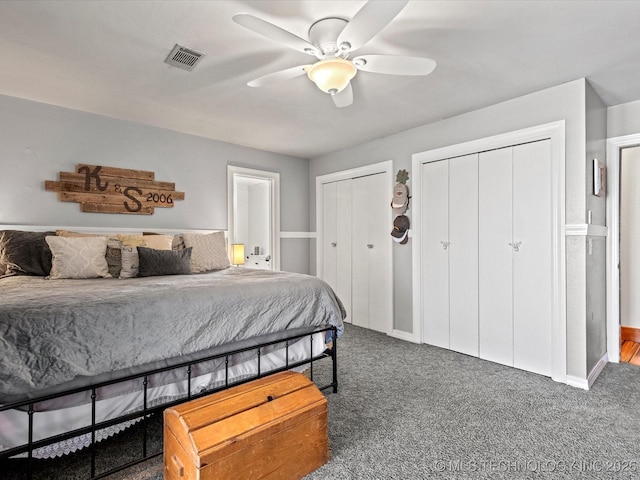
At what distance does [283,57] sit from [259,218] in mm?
4038

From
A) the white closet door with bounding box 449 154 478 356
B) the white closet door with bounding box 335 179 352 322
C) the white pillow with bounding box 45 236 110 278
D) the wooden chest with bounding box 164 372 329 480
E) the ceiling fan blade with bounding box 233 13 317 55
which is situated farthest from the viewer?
the white closet door with bounding box 335 179 352 322

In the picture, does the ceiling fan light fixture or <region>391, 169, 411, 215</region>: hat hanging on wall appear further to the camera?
<region>391, 169, 411, 215</region>: hat hanging on wall

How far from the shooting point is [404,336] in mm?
3816

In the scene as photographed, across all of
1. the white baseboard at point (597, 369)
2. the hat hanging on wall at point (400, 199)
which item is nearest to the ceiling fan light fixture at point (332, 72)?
the hat hanging on wall at point (400, 199)

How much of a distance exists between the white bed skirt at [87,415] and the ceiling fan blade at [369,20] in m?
1.86

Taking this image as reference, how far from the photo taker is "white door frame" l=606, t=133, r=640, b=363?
3086 millimetres

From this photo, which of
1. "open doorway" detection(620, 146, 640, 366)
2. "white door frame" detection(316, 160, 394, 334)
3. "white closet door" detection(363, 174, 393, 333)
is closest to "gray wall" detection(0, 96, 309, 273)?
"white door frame" detection(316, 160, 394, 334)

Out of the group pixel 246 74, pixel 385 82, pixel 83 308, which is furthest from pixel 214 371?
pixel 385 82

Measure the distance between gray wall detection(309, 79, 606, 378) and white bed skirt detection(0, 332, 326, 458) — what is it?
2341 mm

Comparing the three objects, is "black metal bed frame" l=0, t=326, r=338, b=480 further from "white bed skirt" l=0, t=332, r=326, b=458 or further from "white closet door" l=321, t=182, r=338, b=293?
"white closet door" l=321, t=182, r=338, b=293

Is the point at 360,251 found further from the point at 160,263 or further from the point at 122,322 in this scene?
the point at 122,322

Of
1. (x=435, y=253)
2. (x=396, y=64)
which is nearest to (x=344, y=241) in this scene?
(x=435, y=253)

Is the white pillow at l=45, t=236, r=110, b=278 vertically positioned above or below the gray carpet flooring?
above

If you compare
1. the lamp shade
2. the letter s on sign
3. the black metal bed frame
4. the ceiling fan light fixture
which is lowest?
the black metal bed frame
